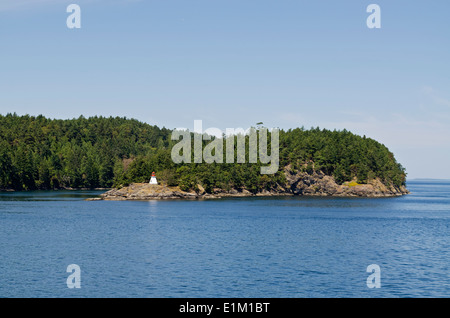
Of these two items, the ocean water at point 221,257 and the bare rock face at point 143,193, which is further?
the bare rock face at point 143,193

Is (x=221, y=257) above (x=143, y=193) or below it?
below

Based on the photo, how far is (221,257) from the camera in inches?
2227

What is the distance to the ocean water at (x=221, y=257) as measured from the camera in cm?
4206

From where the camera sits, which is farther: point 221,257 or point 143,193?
point 143,193

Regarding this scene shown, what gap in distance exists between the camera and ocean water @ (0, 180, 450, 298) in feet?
138

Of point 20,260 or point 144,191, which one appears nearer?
point 20,260

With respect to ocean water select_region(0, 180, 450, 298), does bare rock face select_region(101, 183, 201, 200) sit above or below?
above

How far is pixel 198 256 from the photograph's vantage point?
187 ft

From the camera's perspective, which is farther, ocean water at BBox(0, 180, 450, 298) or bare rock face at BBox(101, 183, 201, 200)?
bare rock face at BBox(101, 183, 201, 200)

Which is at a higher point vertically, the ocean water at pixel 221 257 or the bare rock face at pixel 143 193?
the bare rock face at pixel 143 193
